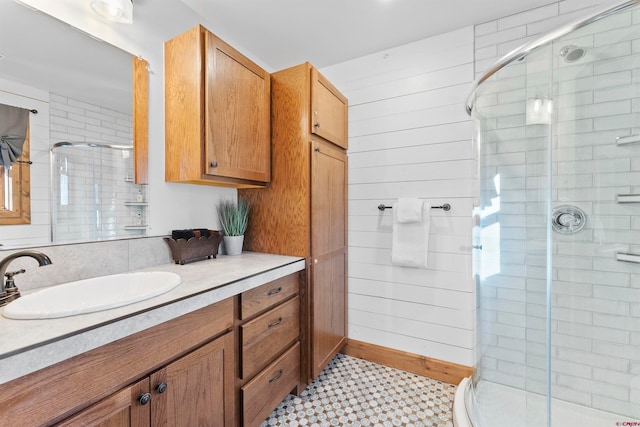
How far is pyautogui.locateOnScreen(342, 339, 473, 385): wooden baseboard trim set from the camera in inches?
73.9

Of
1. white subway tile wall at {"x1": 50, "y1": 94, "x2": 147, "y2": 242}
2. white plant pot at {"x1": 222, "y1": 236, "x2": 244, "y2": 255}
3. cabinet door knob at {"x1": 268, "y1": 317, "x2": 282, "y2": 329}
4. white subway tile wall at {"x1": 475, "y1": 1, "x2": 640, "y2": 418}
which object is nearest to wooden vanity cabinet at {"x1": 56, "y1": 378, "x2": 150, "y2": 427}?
cabinet door knob at {"x1": 268, "y1": 317, "x2": 282, "y2": 329}

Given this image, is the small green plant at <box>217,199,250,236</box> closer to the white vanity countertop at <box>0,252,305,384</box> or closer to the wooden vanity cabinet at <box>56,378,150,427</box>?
the white vanity countertop at <box>0,252,305,384</box>

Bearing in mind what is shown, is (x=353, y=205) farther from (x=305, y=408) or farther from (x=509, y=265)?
(x=305, y=408)

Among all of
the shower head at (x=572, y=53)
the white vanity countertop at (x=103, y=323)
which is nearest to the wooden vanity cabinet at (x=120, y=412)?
the white vanity countertop at (x=103, y=323)

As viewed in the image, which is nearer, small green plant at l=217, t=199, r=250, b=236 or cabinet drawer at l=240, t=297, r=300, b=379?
cabinet drawer at l=240, t=297, r=300, b=379

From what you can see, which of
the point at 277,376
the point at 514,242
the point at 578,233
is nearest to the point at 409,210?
the point at 514,242

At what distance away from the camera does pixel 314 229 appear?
Result: 176 centimetres

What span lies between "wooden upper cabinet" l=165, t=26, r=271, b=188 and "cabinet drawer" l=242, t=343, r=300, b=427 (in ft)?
3.47

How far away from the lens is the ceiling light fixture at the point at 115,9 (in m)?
1.26

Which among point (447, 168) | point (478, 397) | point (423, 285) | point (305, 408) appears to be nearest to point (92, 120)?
point (305, 408)

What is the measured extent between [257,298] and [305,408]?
32.0 inches

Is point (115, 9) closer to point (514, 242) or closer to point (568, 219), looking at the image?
point (514, 242)

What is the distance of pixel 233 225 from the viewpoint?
183cm

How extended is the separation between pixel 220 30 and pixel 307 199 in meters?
1.37
